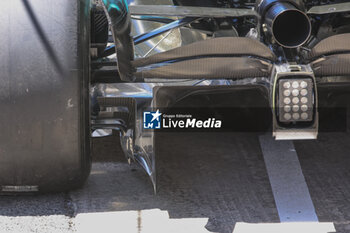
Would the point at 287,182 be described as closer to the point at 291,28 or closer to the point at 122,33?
the point at 291,28

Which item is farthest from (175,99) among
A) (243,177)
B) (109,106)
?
(243,177)

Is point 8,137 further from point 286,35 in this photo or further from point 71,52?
point 286,35

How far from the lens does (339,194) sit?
10.8ft

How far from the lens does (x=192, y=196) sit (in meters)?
3.31

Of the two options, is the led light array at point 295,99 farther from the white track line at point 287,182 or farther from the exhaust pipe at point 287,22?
the white track line at point 287,182

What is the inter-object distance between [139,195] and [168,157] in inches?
22.8

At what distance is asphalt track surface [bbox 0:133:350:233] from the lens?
3000 mm

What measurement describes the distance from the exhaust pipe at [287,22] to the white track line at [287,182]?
763 mm

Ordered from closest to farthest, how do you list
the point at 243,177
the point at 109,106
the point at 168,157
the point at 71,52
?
the point at 71,52 → the point at 109,106 → the point at 243,177 → the point at 168,157

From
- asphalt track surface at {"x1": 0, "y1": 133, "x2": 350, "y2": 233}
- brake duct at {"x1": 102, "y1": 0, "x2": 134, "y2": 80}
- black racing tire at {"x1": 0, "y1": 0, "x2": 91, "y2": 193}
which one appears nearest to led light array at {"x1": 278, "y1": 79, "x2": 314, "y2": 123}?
asphalt track surface at {"x1": 0, "y1": 133, "x2": 350, "y2": 233}

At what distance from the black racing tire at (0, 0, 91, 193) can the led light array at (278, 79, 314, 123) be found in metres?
0.85

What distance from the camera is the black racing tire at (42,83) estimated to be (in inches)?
113

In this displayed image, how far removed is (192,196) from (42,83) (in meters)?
0.93

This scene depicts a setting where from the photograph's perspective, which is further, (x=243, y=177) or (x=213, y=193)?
(x=243, y=177)
